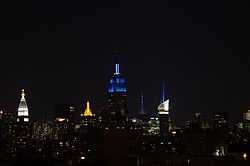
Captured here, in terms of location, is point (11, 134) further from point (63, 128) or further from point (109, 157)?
point (109, 157)

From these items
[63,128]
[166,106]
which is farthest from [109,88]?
[63,128]

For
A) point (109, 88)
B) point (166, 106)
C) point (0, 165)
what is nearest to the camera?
point (0, 165)

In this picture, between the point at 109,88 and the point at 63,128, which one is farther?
the point at 109,88

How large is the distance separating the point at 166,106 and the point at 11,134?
3049cm

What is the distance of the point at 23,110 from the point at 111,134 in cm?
6372

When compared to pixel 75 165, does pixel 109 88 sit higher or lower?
higher

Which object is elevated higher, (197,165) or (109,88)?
(109,88)

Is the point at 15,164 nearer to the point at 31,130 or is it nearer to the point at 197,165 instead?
the point at 197,165

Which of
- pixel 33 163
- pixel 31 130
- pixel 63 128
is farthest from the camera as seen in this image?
pixel 63 128

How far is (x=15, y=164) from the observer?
16.1 m

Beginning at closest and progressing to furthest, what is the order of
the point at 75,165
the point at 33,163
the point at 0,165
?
the point at 0,165, the point at 33,163, the point at 75,165

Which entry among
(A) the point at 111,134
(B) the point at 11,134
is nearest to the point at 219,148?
(A) the point at 111,134

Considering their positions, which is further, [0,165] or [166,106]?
[166,106]

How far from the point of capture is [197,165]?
17.8 metres
